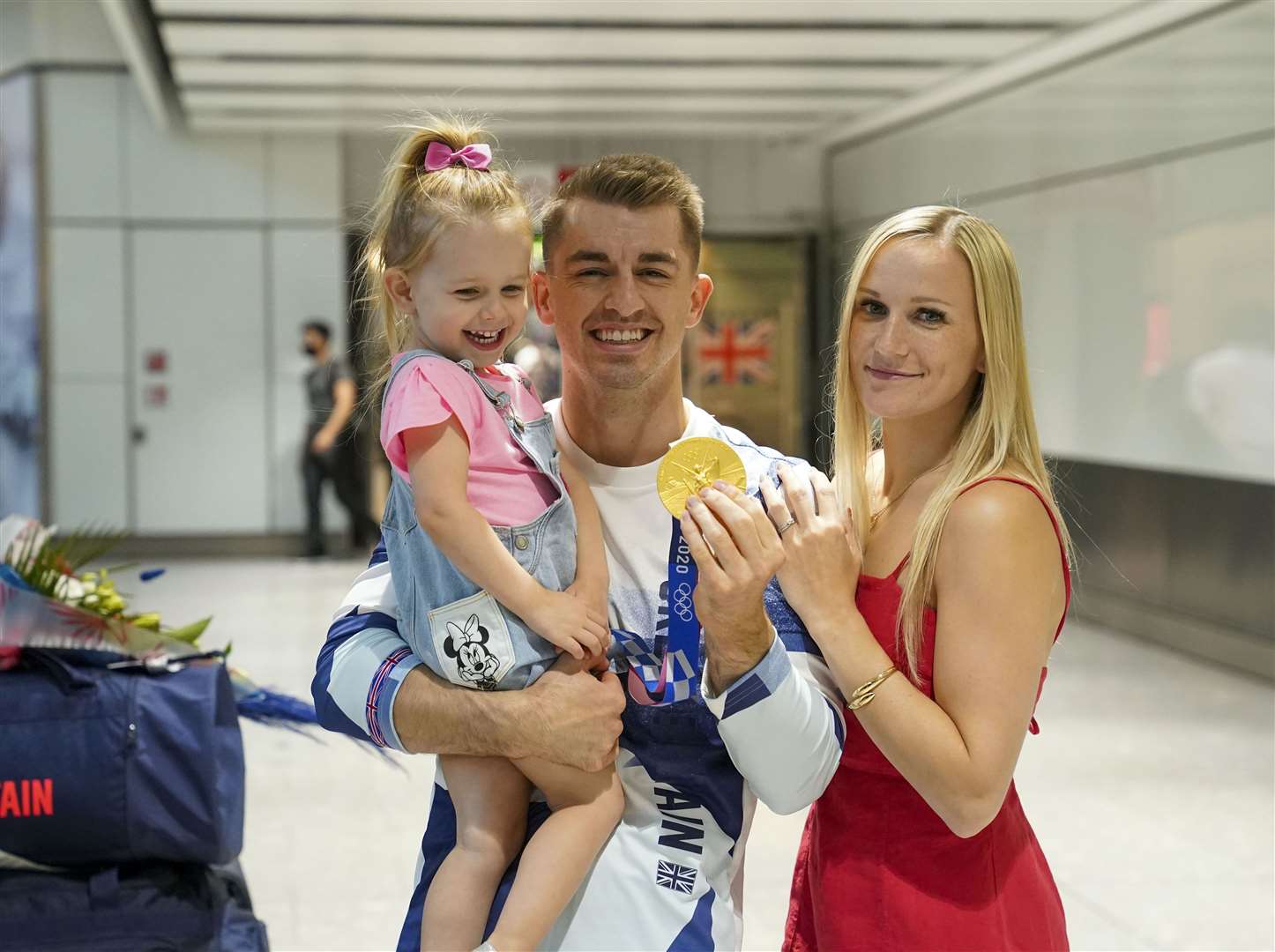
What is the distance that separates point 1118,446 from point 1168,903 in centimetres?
407

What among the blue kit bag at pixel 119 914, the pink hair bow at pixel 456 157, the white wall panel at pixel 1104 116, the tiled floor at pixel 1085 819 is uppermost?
the white wall panel at pixel 1104 116

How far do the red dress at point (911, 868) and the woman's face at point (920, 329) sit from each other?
6.4 inches

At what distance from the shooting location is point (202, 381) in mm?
11570

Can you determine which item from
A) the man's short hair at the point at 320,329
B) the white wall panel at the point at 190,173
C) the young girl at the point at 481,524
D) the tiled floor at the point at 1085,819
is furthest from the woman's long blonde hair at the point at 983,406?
the white wall panel at the point at 190,173

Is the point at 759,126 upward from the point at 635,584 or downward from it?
upward

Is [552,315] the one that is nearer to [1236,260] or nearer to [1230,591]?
[1236,260]

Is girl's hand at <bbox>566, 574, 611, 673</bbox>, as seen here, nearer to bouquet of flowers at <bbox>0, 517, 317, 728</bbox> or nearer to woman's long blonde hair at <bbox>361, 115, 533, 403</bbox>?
woman's long blonde hair at <bbox>361, 115, 533, 403</bbox>

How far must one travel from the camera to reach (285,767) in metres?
5.36

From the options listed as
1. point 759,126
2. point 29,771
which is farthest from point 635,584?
point 759,126

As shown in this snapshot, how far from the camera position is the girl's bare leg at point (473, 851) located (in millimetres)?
1800

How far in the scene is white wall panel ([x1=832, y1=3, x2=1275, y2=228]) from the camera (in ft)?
20.8

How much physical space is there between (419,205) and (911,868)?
1.07 meters

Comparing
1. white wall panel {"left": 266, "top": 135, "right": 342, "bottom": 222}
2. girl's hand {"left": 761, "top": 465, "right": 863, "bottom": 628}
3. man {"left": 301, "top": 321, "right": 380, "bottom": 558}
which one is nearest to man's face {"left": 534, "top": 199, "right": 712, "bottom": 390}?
girl's hand {"left": 761, "top": 465, "right": 863, "bottom": 628}

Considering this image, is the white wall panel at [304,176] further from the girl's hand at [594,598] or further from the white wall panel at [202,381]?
the girl's hand at [594,598]
